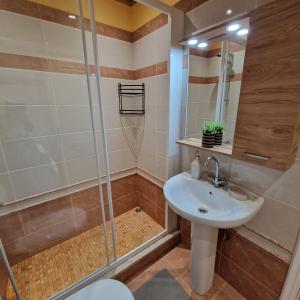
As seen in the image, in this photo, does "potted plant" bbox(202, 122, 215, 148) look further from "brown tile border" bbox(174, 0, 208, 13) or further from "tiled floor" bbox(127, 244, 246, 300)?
"tiled floor" bbox(127, 244, 246, 300)

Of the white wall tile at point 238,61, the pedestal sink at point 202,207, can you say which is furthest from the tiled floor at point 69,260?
the white wall tile at point 238,61

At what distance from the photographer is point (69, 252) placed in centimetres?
161

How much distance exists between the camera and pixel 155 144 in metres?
1.75

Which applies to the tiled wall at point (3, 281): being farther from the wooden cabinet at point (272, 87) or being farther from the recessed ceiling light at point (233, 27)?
the recessed ceiling light at point (233, 27)

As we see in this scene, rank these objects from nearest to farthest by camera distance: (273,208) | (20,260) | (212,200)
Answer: (273,208) → (212,200) → (20,260)

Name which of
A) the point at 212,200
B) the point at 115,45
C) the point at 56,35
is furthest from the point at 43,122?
the point at 212,200

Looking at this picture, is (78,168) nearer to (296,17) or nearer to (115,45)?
(115,45)

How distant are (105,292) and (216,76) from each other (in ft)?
5.46

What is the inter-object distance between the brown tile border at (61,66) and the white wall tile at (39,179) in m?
0.82

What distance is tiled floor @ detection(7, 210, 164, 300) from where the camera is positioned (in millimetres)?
1307

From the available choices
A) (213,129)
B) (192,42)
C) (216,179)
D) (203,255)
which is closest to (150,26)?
(192,42)

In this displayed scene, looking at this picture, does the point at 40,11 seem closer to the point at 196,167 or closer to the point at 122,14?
the point at 122,14

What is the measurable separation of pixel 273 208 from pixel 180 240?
1043mm

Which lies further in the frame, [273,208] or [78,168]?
[78,168]
